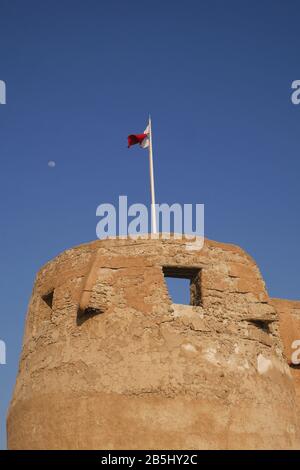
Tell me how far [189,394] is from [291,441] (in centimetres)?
249

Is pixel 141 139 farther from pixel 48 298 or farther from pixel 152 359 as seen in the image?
pixel 152 359

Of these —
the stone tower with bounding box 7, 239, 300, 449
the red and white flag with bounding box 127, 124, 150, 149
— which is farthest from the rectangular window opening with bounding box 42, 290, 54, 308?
the red and white flag with bounding box 127, 124, 150, 149

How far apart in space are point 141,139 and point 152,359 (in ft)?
21.6

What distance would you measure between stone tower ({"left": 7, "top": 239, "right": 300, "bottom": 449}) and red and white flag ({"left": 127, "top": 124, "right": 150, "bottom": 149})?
406 cm

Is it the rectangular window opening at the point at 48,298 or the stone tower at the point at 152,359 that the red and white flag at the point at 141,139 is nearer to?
the stone tower at the point at 152,359

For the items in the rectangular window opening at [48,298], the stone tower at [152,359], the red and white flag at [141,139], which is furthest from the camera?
the red and white flag at [141,139]

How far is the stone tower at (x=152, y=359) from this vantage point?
40.8 ft

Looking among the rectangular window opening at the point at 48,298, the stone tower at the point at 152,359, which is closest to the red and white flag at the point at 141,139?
the stone tower at the point at 152,359

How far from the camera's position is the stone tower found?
40.8ft

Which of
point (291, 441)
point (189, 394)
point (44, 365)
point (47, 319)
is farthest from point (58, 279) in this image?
point (291, 441)

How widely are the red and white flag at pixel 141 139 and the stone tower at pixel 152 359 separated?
4058mm

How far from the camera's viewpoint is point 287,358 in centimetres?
1628

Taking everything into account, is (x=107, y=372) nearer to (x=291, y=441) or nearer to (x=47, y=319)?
(x=47, y=319)

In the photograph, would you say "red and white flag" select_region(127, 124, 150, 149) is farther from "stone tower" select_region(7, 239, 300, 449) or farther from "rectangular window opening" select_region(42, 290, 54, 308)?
"rectangular window opening" select_region(42, 290, 54, 308)
